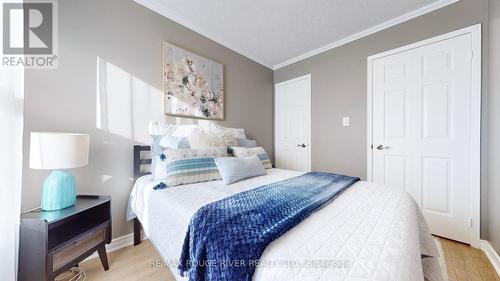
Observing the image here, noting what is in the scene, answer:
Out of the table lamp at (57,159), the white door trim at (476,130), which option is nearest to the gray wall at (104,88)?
the table lamp at (57,159)

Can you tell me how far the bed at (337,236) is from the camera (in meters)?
0.60

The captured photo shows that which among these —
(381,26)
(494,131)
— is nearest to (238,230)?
(494,131)

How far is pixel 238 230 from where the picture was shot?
2.60ft

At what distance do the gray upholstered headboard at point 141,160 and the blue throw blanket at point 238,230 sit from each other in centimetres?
125

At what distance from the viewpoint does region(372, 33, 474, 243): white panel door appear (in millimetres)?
1904

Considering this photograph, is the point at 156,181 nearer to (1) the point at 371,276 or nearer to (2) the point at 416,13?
(1) the point at 371,276

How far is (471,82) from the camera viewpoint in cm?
185

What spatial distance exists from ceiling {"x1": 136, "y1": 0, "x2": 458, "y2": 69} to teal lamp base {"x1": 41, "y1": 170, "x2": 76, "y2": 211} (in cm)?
183

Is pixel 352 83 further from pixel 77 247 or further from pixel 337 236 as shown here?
pixel 77 247

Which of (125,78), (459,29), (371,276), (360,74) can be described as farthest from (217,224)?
(459,29)

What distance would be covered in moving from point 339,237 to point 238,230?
16.1 inches

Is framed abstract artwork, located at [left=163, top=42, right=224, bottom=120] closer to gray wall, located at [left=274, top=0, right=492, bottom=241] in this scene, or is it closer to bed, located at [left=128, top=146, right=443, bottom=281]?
bed, located at [left=128, top=146, right=443, bottom=281]

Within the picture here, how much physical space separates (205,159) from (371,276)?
1.45 metres

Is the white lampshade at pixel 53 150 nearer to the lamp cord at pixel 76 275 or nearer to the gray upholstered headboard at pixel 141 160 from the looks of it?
the gray upholstered headboard at pixel 141 160
